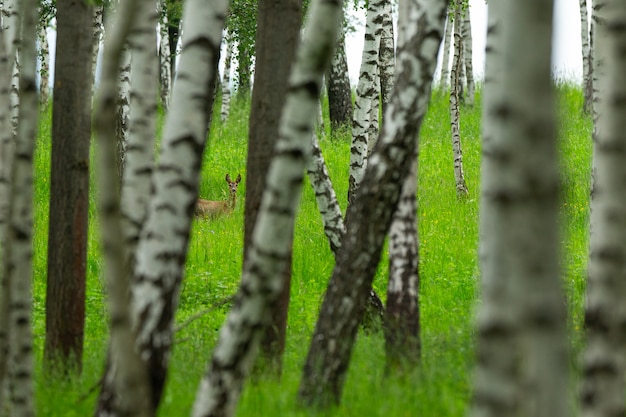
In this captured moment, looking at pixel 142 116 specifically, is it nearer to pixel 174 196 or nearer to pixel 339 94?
pixel 174 196

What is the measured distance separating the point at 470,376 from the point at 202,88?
293cm

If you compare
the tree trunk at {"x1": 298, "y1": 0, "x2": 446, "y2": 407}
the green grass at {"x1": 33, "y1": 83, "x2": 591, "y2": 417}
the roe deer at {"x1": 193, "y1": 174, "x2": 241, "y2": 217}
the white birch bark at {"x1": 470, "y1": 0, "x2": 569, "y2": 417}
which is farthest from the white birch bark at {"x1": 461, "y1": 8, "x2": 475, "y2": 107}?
the white birch bark at {"x1": 470, "y1": 0, "x2": 569, "y2": 417}

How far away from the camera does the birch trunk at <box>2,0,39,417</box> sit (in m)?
5.34

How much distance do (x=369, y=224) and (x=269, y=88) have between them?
1.60 metres

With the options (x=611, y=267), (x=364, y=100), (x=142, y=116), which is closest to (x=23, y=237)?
(x=142, y=116)

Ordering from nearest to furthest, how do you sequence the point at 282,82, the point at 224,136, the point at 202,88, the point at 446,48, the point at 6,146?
the point at 202,88, the point at 6,146, the point at 282,82, the point at 224,136, the point at 446,48

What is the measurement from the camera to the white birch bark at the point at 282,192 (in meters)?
4.80

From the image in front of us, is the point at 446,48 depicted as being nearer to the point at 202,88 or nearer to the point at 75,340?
the point at 75,340

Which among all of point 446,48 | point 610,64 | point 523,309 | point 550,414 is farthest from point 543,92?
point 446,48

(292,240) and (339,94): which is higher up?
(339,94)

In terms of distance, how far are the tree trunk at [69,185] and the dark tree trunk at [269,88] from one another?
57.3 inches

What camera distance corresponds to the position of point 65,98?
7594mm

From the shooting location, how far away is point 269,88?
7211 mm

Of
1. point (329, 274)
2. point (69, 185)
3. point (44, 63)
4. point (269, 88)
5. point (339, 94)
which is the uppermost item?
point (44, 63)
